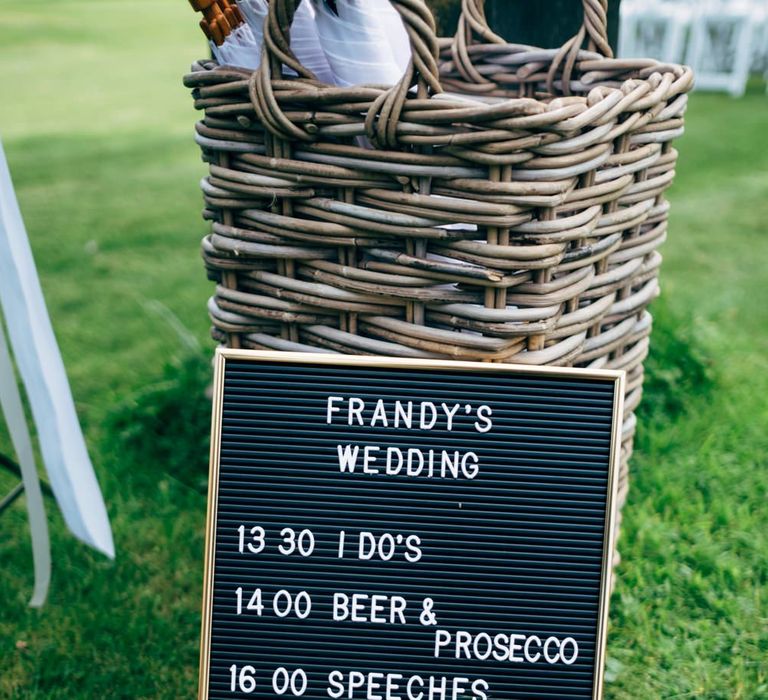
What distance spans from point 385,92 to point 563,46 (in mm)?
586

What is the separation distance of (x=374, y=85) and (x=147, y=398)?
4.24ft

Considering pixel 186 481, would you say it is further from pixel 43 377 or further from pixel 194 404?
pixel 43 377

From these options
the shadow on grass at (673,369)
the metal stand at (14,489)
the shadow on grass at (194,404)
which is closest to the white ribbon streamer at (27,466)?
the metal stand at (14,489)

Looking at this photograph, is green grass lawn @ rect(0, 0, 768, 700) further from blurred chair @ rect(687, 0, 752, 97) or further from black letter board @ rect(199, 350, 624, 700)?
blurred chair @ rect(687, 0, 752, 97)

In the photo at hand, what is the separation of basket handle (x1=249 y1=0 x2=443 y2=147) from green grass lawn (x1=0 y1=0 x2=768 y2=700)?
0.91 metres

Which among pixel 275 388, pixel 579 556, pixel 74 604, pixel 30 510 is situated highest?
pixel 275 388

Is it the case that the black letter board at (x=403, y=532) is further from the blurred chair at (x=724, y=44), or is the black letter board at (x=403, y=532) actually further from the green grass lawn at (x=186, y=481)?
the blurred chair at (x=724, y=44)

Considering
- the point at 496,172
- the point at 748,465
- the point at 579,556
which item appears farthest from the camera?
the point at 748,465

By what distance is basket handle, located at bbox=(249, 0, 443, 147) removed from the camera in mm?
987

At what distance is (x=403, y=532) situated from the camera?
1134 millimetres

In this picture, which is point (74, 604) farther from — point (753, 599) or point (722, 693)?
point (753, 599)

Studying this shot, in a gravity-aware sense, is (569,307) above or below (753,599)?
above

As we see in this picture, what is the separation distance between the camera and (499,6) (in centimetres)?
199

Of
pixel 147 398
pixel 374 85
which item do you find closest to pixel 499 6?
pixel 374 85
